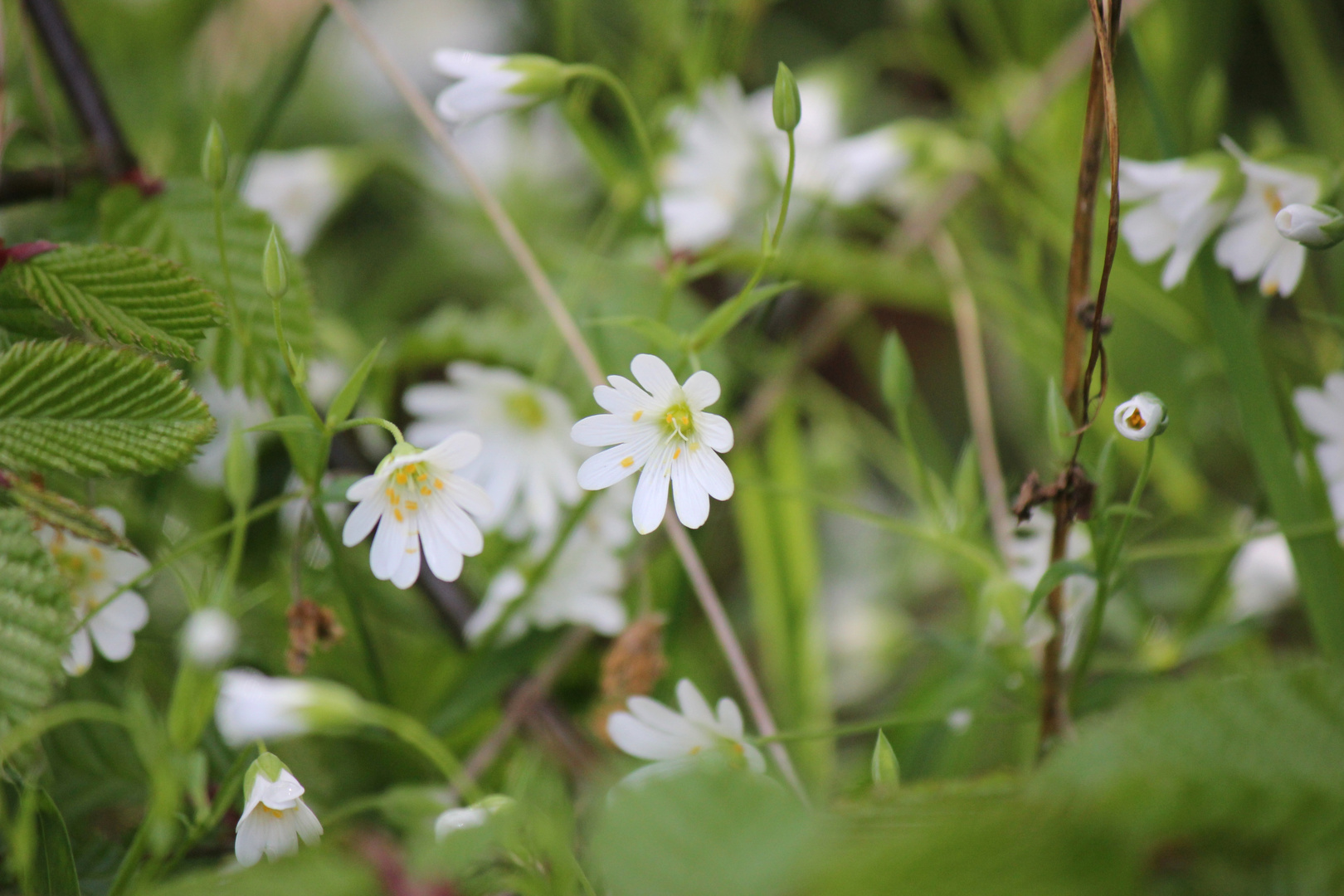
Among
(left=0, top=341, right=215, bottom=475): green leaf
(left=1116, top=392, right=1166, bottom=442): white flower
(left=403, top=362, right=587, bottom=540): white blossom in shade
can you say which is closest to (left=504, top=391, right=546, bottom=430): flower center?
(left=403, top=362, right=587, bottom=540): white blossom in shade

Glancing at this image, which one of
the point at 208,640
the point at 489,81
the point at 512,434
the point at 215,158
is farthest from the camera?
the point at 512,434

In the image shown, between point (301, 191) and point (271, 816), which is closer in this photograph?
point (271, 816)

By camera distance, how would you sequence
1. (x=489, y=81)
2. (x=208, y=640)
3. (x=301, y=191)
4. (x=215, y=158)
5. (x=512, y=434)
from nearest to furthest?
1. (x=208, y=640)
2. (x=215, y=158)
3. (x=489, y=81)
4. (x=512, y=434)
5. (x=301, y=191)

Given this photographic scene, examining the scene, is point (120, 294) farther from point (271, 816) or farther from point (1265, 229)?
point (1265, 229)

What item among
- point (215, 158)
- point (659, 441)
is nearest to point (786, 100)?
point (659, 441)

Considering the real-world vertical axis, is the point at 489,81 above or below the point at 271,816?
above
